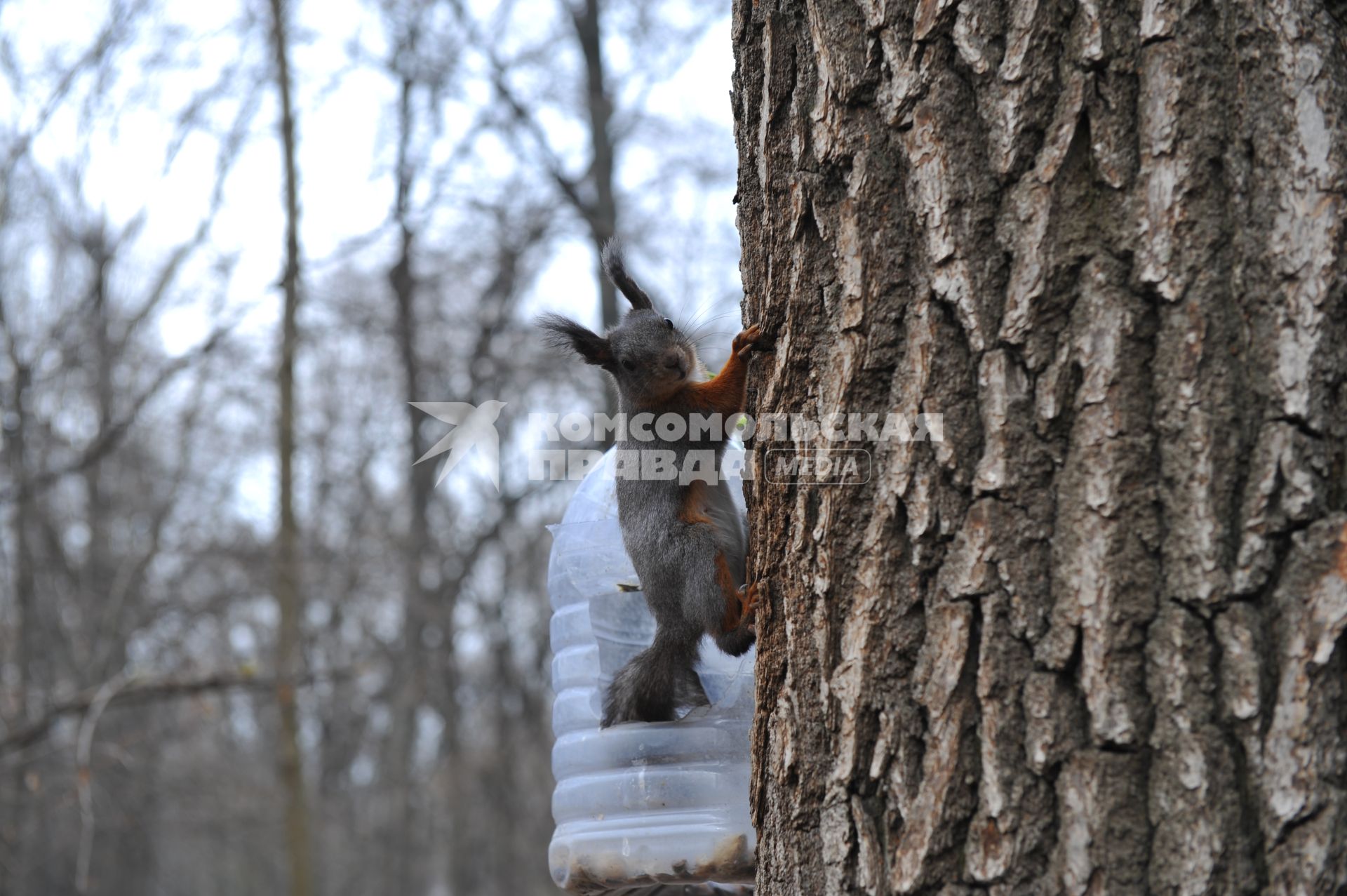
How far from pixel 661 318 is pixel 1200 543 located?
222cm


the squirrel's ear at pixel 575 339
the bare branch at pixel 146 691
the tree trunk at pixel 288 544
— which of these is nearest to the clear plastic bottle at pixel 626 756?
the squirrel's ear at pixel 575 339

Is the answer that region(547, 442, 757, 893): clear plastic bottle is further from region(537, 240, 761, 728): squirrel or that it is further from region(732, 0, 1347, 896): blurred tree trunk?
region(732, 0, 1347, 896): blurred tree trunk

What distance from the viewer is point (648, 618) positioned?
11.1 feet

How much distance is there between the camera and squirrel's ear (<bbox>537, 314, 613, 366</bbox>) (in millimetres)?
3107

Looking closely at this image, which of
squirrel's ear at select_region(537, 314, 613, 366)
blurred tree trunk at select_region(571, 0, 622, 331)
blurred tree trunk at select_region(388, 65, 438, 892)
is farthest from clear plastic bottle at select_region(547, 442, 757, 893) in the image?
blurred tree trunk at select_region(388, 65, 438, 892)

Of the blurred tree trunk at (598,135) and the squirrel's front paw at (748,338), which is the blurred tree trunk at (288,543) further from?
the squirrel's front paw at (748,338)

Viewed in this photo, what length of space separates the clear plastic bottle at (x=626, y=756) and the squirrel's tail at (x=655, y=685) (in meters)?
0.03

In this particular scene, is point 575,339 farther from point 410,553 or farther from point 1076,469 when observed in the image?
point 410,553

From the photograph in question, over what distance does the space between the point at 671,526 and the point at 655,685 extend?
1.24 feet

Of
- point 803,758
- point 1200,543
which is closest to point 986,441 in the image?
point 1200,543

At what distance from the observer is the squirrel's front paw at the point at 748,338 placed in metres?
1.89


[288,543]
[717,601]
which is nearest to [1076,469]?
[717,601]

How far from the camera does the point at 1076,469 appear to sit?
4.64 ft

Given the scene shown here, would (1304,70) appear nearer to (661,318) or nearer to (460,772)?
(661,318)
